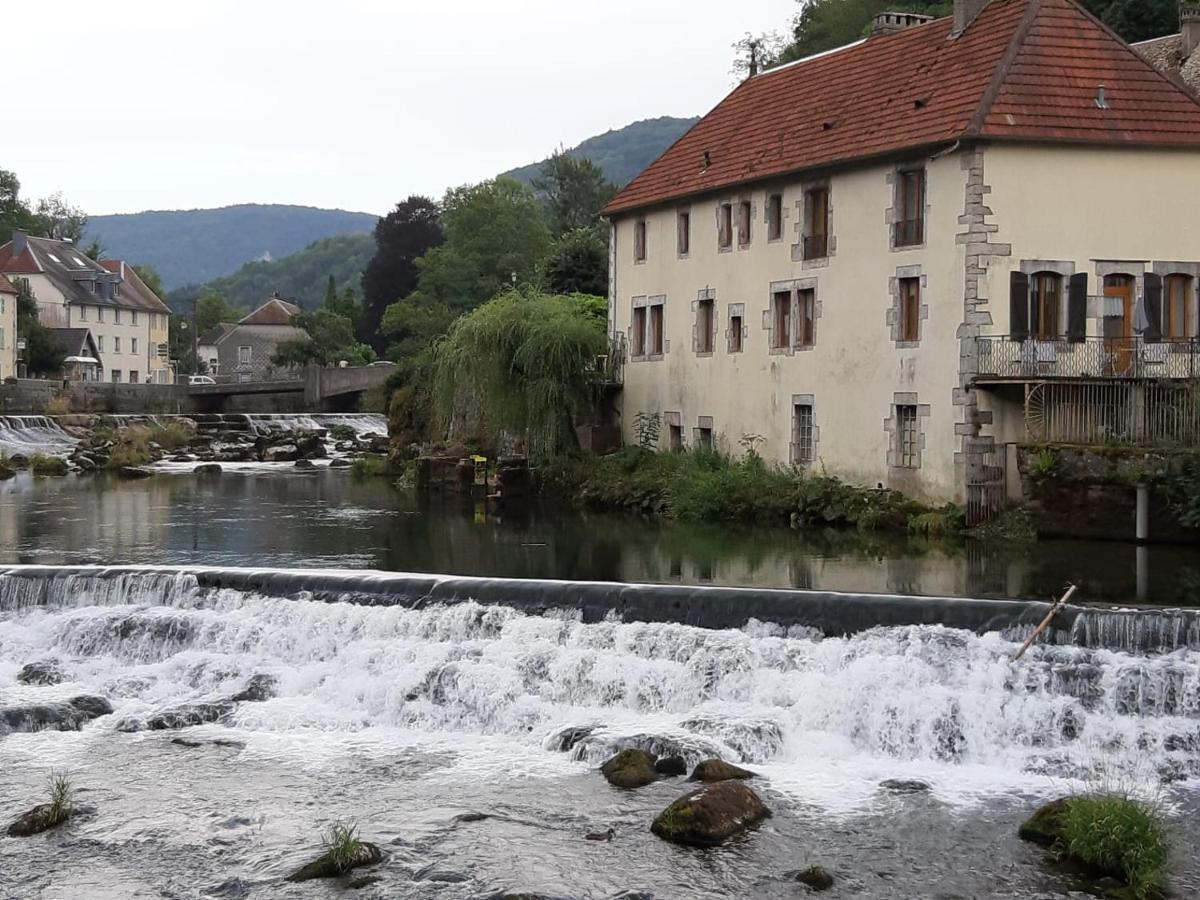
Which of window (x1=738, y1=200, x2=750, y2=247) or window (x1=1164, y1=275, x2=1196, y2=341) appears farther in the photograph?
window (x1=738, y1=200, x2=750, y2=247)

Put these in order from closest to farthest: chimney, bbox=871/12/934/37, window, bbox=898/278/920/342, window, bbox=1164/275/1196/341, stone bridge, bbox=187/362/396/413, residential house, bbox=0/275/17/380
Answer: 1. window, bbox=1164/275/1196/341
2. window, bbox=898/278/920/342
3. chimney, bbox=871/12/934/37
4. stone bridge, bbox=187/362/396/413
5. residential house, bbox=0/275/17/380

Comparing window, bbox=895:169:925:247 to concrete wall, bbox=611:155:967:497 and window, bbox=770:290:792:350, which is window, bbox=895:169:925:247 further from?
window, bbox=770:290:792:350

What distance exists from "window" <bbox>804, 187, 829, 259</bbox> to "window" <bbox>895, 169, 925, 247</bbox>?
2.24 meters

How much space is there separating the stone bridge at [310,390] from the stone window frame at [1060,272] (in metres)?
49.2

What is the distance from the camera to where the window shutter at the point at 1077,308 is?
27.3m

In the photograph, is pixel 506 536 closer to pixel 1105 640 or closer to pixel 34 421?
pixel 1105 640

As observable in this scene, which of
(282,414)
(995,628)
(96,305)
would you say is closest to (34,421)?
(282,414)

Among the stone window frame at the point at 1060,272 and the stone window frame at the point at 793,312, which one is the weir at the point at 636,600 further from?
the stone window frame at the point at 793,312

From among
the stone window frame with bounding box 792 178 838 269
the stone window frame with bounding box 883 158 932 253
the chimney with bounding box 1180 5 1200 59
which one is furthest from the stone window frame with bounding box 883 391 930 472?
the chimney with bounding box 1180 5 1200 59

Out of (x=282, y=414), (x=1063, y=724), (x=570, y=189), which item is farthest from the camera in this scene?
(x=570, y=189)

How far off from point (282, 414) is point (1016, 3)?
45.9m

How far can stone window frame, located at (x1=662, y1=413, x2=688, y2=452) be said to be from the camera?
36.2 m

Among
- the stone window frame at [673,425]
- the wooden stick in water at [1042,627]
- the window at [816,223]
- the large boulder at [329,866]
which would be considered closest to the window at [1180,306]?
the window at [816,223]

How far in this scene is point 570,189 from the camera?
87.5 meters
